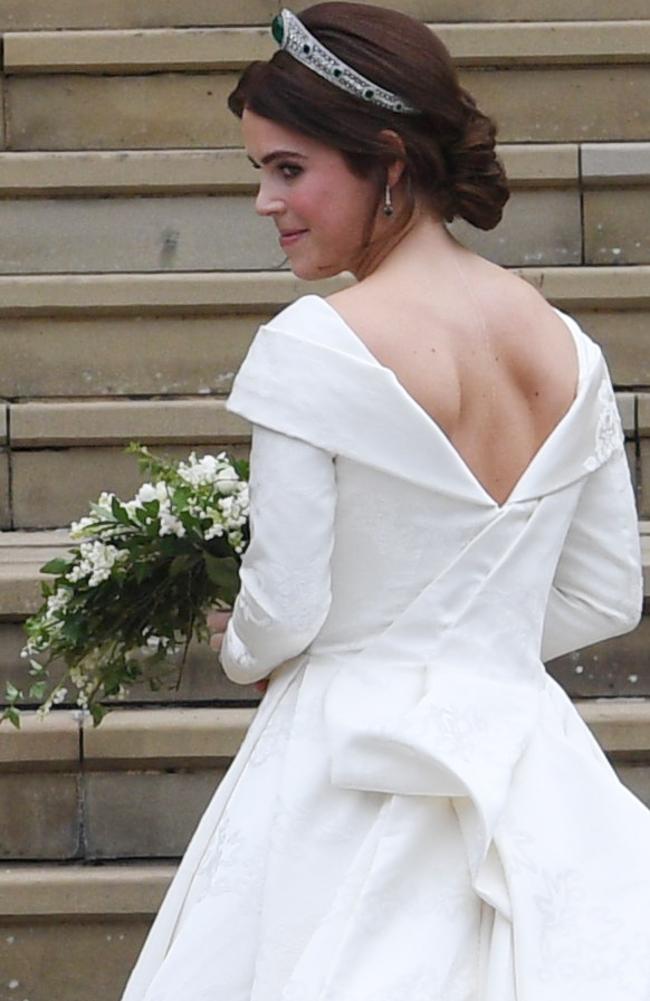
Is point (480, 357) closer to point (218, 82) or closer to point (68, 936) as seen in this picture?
point (68, 936)

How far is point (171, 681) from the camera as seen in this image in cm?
439

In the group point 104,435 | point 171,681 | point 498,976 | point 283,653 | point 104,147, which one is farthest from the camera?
point 104,147

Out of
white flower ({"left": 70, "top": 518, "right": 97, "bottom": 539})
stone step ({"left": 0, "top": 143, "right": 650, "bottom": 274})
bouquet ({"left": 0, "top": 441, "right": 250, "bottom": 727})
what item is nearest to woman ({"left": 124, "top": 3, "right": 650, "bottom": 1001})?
bouquet ({"left": 0, "top": 441, "right": 250, "bottom": 727})

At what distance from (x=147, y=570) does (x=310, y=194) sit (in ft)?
2.03

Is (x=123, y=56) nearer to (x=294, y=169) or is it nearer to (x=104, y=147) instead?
(x=104, y=147)

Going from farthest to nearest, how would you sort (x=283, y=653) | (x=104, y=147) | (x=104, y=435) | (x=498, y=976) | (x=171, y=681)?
(x=104, y=147) < (x=104, y=435) < (x=171, y=681) < (x=283, y=653) < (x=498, y=976)

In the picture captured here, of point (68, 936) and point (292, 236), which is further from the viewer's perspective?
point (68, 936)

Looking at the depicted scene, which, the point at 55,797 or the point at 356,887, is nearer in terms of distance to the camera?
the point at 356,887

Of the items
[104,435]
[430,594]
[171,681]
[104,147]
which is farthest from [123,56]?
[430,594]

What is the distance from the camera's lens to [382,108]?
260cm

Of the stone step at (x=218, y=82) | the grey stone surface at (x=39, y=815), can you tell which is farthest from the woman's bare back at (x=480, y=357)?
Answer: the stone step at (x=218, y=82)

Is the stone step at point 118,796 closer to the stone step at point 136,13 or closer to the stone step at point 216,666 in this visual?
the stone step at point 216,666

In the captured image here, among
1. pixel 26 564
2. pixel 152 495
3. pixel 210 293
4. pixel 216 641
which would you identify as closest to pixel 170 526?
pixel 152 495

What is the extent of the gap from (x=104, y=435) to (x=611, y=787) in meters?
2.74
